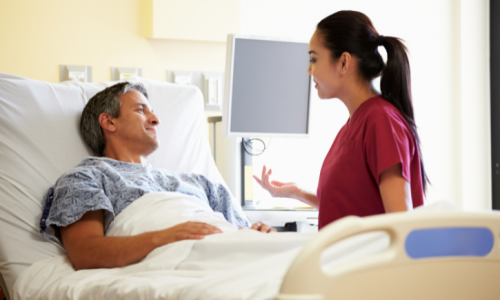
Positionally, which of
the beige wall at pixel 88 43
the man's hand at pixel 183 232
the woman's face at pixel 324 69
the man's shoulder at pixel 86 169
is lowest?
the man's hand at pixel 183 232

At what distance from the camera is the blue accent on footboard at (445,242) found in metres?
0.71

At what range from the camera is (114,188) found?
148 cm

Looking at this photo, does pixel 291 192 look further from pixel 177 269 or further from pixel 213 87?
pixel 213 87

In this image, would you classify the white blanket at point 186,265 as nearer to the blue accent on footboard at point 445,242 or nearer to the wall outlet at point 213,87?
the blue accent on footboard at point 445,242

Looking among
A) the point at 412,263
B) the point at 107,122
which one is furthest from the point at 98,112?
the point at 412,263

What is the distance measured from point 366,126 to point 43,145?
1.06 metres

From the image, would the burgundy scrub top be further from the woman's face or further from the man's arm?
the man's arm

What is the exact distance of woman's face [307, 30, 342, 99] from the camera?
56.9 inches

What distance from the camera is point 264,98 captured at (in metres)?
2.22

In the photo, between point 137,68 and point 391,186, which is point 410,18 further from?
point 391,186

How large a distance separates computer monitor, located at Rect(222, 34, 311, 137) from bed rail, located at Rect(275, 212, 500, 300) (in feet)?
4.95

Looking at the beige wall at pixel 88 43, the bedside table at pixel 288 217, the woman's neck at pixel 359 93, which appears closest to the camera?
the woman's neck at pixel 359 93

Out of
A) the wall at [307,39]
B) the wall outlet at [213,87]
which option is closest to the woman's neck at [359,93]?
the wall at [307,39]

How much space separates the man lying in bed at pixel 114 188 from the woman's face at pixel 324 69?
492mm
